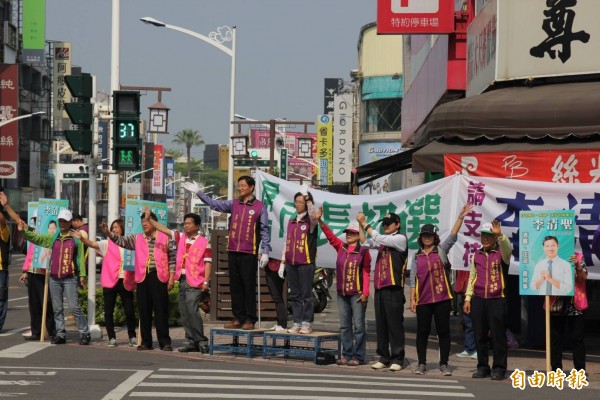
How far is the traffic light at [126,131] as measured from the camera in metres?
20.5

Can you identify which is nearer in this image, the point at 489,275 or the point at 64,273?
the point at 489,275

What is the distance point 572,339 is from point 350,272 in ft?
10.0

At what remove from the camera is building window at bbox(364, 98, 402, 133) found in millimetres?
75812

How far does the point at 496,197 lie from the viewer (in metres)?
17.2

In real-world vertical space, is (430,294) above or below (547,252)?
below

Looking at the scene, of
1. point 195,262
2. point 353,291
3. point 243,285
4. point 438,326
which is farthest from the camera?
point 195,262

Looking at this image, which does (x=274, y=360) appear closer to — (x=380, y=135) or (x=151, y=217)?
(x=151, y=217)

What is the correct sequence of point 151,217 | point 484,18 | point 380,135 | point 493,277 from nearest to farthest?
point 493,277, point 151,217, point 484,18, point 380,135

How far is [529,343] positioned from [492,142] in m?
3.50

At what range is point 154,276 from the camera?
719 inches

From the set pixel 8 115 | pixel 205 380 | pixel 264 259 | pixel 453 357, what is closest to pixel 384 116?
pixel 8 115

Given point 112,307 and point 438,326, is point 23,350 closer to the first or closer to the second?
point 112,307

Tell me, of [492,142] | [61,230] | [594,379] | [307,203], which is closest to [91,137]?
[61,230]

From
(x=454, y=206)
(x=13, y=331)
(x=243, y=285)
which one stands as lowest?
(x=13, y=331)
